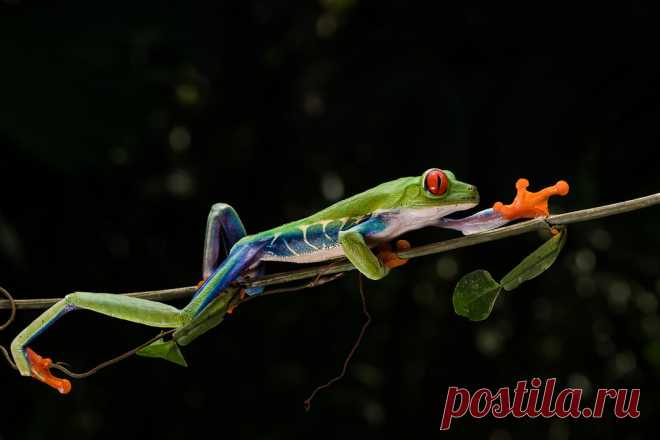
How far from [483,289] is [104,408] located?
7.25ft

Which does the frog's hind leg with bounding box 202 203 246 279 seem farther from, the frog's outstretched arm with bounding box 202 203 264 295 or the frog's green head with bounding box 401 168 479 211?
the frog's green head with bounding box 401 168 479 211

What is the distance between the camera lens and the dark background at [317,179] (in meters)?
2.73

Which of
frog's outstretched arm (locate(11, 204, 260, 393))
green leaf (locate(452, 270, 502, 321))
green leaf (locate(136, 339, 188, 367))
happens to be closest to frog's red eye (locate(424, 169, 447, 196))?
green leaf (locate(452, 270, 502, 321))

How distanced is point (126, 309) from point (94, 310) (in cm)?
5

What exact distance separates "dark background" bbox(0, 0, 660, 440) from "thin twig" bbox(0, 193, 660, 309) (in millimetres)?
1562

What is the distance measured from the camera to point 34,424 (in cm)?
295

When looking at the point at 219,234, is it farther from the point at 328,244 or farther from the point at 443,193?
the point at 443,193

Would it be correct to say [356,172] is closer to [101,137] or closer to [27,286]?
[101,137]

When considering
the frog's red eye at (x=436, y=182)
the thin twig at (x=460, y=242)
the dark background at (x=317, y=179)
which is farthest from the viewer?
the dark background at (x=317, y=179)

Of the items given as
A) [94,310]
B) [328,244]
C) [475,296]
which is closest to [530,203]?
[475,296]

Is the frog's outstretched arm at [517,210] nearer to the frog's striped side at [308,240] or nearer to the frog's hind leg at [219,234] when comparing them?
the frog's striped side at [308,240]

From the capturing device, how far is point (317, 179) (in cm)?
320

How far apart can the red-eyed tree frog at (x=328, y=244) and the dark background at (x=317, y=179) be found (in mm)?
1543

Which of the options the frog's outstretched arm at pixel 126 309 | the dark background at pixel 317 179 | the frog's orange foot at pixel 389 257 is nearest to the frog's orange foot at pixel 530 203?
the frog's orange foot at pixel 389 257
